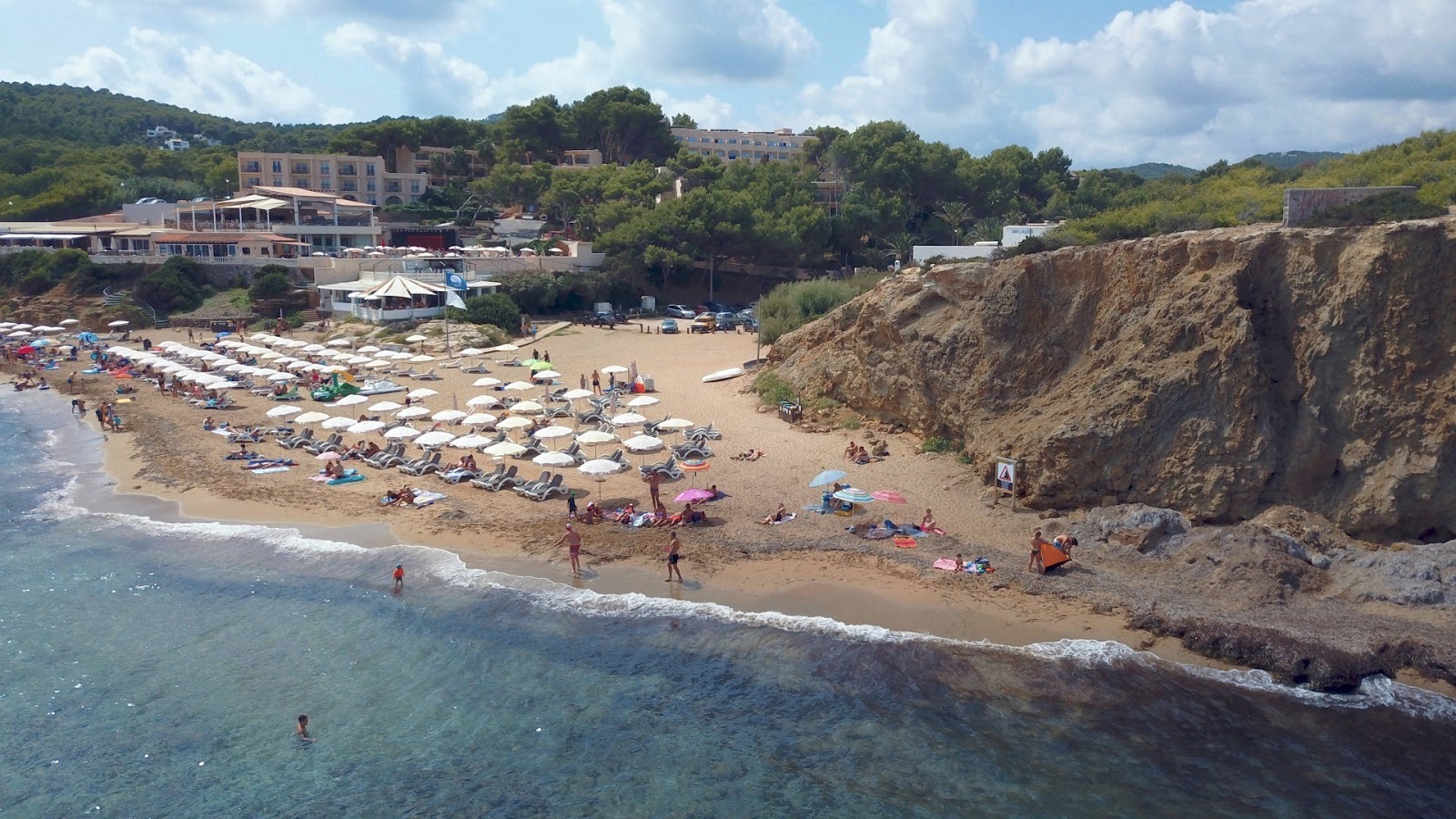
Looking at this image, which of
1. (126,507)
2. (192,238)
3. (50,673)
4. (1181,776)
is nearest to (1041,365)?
(1181,776)

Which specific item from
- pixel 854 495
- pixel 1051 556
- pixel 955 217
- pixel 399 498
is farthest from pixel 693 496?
pixel 955 217

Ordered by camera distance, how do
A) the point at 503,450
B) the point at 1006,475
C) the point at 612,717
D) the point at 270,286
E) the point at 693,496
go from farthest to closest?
the point at 270,286 < the point at 503,450 < the point at 693,496 < the point at 1006,475 < the point at 612,717

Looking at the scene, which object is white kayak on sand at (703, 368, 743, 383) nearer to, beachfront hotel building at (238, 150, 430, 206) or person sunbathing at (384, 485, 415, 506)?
person sunbathing at (384, 485, 415, 506)

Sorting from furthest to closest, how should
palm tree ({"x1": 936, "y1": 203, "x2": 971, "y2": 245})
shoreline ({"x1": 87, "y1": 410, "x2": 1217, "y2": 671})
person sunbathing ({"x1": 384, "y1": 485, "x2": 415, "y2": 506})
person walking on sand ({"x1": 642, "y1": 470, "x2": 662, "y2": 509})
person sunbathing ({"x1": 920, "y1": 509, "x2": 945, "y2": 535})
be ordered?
palm tree ({"x1": 936, "y1": 203, "x2": 971, "y2": 245}) < person sunbathing ({"x1": 384, "y1": 485, "x2": 415, "y2": 506}) < person walking on sand ({"x1": 642, "y1": 470, "x2": 662, "y2": 509}) < person sunbathing ({"x1": 920, "y1": 509, "x2": 945, "y2": 535}) < shoreline ({"x1": 87, "y1": 410, "x2": 1217, "y2": 671})

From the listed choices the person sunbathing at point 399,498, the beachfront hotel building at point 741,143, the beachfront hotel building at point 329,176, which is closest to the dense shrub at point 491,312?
the person sunbathing at point 399,498

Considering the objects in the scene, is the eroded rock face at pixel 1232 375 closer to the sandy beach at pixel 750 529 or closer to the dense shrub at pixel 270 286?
the sandy beach at pixel 750 529

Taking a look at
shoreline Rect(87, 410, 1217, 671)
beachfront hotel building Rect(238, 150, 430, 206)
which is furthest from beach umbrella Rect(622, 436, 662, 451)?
beachfront hotel building Rect(238, 150, 430, 206)

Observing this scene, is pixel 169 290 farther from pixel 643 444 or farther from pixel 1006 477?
pixel 1006 477
